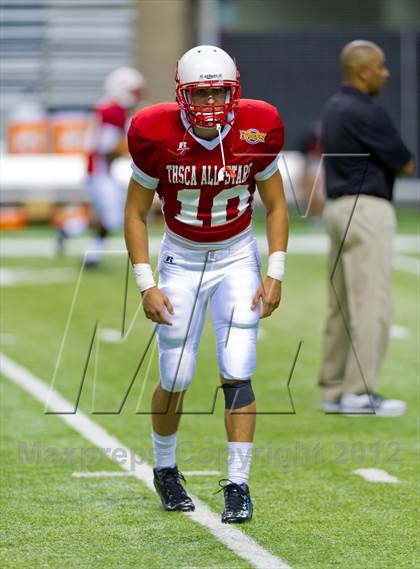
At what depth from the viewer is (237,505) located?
5.54 meters

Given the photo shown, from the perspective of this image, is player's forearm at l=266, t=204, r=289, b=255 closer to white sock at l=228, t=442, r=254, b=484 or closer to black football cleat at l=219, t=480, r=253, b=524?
white sock at l=228, t=442, r=254, b=484

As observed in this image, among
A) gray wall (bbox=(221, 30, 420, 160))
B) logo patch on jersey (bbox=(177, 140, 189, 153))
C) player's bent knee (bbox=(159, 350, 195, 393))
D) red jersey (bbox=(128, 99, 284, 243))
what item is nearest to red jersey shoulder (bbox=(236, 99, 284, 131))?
red jersey (bbox=(128, 99, 284, 243))

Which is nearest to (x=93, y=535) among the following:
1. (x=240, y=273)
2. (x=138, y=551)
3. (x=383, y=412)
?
(x=138, y=551)

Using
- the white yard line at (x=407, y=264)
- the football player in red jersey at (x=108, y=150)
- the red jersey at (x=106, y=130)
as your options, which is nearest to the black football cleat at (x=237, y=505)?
the white yard line at (x=407, y=264)

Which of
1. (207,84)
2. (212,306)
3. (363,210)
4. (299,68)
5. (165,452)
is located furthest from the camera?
(299,68)

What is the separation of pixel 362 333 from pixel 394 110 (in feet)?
58.4

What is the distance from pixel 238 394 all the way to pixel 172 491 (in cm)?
51

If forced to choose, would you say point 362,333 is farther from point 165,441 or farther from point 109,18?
point 109,18

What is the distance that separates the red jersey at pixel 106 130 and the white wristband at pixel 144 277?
9.59 metres

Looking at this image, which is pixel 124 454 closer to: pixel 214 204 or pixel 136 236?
pixel 136 236

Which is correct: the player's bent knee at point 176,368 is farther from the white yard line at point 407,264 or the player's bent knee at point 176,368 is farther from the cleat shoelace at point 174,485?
the white yard line at point 407,264

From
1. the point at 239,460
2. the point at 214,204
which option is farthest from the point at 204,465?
the point at 214,204

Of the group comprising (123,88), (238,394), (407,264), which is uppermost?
(238,394)
